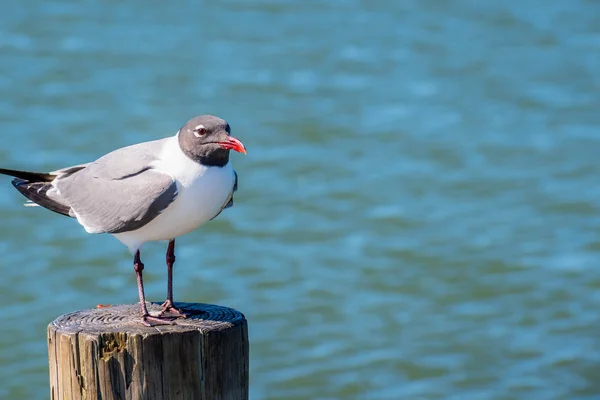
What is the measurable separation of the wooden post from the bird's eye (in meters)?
0.88

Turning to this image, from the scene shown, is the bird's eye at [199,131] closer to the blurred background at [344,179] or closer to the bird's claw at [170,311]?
→ the bird's claw at [170,311]

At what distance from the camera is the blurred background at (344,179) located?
10.1 m

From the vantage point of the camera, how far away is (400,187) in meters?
12.9

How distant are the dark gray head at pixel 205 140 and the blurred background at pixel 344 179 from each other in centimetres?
475

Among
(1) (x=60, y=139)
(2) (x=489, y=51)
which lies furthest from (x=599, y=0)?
(1) (x=60, y=139)

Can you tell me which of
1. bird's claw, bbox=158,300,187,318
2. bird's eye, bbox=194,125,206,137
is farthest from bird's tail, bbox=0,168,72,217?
bird's eye, bbox=194,125,206,137

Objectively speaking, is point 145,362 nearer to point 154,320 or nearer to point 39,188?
A: point 154,320

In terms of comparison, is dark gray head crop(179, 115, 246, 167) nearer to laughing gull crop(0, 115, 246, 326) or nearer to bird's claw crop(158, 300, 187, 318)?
laughing gull crop(0, 115, 246, 326)

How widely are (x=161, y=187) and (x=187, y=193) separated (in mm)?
120

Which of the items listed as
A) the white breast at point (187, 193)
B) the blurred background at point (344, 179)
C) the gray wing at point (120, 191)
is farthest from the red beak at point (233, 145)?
the blurred background at point (344, 179)

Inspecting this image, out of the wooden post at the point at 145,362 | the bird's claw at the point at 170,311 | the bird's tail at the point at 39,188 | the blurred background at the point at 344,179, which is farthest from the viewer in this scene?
the blurred background at the point at 344,179

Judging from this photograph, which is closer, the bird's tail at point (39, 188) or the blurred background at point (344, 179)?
the bird's tail at point (39, 188)

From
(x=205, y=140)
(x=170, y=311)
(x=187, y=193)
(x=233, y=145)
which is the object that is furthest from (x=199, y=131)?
(x=170, y=311)

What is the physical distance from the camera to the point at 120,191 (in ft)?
16.8
